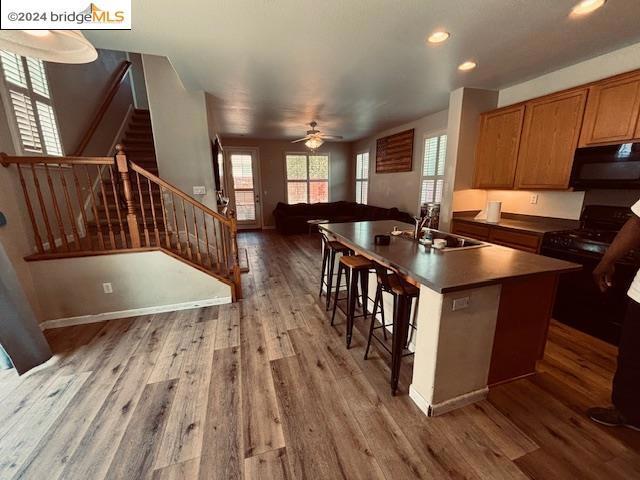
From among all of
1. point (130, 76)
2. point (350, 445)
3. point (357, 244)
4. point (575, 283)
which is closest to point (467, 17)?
point (357, 244)

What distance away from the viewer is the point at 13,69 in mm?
2490

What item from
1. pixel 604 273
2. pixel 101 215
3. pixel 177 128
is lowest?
pixel 604 273

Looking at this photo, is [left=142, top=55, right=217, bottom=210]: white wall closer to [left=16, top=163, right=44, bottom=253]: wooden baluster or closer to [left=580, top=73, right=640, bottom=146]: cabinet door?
[left=16, top=163, right=44, bottom=253]: wooden baluster

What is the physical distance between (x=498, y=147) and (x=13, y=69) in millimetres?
5321

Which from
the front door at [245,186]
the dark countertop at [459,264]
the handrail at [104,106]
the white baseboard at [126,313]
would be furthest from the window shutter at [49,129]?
the front door at [245,186]

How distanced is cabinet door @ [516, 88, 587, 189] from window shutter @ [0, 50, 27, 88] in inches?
209

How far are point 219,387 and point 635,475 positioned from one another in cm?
235

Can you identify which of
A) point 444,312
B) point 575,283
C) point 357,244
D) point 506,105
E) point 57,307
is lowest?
point 57,307

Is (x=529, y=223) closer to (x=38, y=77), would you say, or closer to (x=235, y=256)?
(x=235, y=256)

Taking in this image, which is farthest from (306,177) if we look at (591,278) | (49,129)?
(591,278)

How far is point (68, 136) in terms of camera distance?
3.30m

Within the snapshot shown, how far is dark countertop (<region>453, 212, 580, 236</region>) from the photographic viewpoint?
2869mm

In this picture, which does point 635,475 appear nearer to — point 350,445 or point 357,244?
point 350,445

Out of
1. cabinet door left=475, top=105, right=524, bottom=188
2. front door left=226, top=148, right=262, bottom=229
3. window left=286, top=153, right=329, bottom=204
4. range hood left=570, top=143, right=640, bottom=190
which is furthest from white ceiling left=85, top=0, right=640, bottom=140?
window left=286, top=153, right=329, bottom=204
